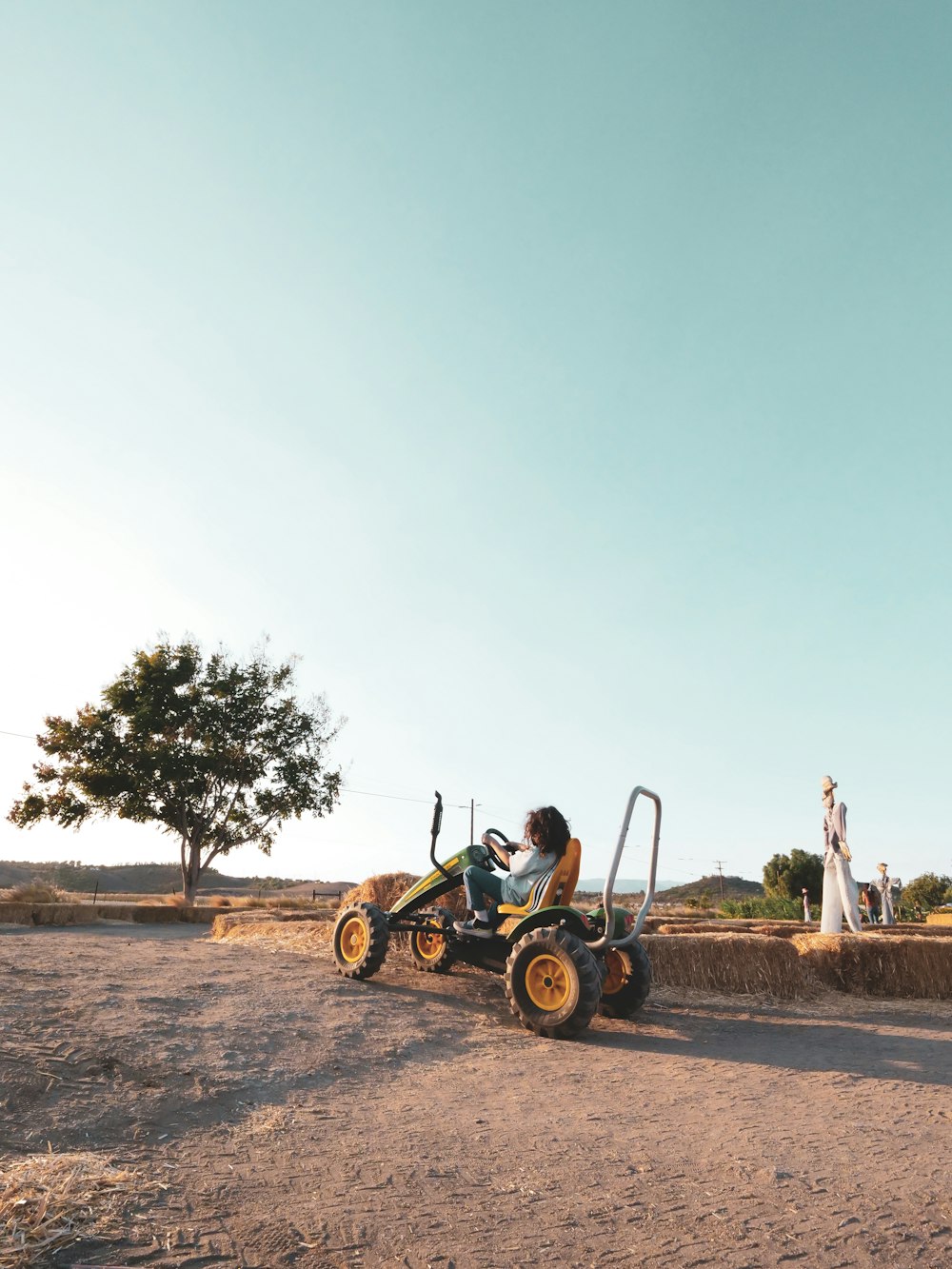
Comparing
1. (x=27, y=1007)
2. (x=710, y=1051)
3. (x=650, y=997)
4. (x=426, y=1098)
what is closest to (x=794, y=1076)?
(x=710, y=1051)

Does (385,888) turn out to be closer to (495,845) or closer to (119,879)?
(495,845)

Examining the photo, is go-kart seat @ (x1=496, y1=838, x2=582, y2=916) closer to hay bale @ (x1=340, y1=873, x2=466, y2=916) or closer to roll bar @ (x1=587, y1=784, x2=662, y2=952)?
roll bar @ (x1=587, y1=784, x2=662, y2=952)

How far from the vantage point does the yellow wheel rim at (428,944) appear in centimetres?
847

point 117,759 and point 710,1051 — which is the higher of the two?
point 117,759

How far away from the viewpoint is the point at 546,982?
20.5 feet

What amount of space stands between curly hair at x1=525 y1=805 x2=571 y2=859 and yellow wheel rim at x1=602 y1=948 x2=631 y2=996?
1.17 metres

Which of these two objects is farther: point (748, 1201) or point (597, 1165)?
point (597, 1165)

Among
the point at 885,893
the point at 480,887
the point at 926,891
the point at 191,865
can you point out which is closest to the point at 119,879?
the point at 191,865

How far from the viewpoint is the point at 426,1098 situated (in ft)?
14.4

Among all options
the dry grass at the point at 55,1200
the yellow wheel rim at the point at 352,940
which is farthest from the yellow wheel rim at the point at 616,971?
the dry grass at the point at 55,1200

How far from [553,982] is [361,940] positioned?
7.73 feet

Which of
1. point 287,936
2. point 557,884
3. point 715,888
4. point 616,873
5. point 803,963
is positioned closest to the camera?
point 616,873

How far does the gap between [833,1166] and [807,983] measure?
6525 millimetres

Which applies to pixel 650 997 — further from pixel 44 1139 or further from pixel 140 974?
pixel 44 1139
